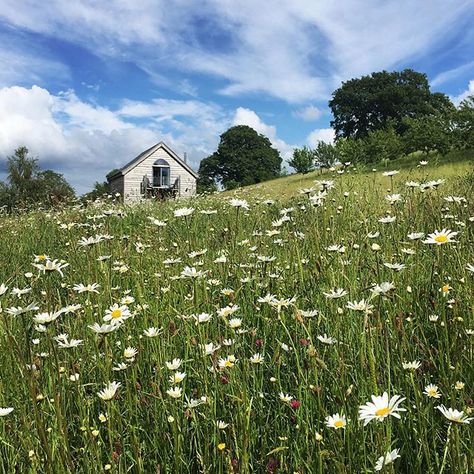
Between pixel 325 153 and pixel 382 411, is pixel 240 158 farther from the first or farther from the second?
pixel 382 411

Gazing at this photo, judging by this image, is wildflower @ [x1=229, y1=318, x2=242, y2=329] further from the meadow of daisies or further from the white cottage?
the white cottage

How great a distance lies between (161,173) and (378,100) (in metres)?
28.2

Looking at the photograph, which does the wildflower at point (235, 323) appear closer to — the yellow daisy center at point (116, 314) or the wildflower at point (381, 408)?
the yellow daisy center at point (116, 314)

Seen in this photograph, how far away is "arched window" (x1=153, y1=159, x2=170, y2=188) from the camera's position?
41197 millimetres

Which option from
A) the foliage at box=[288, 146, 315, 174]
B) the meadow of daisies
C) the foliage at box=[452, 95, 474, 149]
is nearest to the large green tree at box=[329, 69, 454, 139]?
the foliage at box=[288, 146, 315, 174]

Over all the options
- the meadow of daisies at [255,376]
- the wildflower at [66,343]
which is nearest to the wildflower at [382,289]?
the meadow of daisies at [255,376]

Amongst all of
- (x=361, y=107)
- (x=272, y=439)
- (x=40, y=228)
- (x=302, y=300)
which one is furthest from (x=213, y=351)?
(x=361, y=107)

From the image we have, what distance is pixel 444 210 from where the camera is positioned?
4.27 m

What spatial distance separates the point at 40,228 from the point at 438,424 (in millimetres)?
6167

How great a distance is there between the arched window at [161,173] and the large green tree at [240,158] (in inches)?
1007

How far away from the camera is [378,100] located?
177ft

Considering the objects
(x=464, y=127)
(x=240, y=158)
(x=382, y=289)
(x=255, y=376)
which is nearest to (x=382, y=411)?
(x=382, y=289)

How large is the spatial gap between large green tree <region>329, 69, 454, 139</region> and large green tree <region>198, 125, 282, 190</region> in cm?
1492

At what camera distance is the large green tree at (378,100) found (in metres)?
53.0
